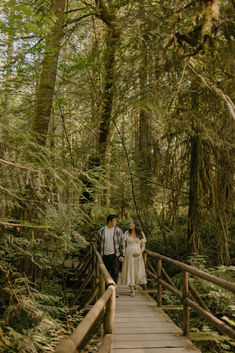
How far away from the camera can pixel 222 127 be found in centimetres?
752

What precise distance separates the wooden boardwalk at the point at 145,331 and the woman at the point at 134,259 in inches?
23.4

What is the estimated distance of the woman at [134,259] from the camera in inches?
283

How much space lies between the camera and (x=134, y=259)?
7.31 metres

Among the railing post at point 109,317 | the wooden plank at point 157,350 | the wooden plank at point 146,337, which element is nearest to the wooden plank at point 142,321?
the wooden plank at point 146,337

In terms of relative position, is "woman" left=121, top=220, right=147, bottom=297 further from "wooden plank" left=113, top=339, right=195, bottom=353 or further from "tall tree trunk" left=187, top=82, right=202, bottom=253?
"wooden plank" left=113, top=339, right=195, bottom=353

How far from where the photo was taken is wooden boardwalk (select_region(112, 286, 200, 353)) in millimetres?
4121

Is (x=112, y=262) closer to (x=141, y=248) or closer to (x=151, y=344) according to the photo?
(x=141, y=248)

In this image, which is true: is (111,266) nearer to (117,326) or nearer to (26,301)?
(117,326)

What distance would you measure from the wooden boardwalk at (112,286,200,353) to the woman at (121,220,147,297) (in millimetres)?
594

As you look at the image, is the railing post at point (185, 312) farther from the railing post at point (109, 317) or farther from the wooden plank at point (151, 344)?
the railing post at point (109, 317)

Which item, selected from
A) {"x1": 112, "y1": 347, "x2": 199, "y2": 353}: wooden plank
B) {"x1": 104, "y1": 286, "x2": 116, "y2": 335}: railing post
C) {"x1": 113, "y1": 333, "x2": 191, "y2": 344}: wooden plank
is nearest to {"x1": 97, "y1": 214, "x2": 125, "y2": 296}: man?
{"x1": 113, "y1": 333, "x2": 191, "y2": 344}: wooden plank

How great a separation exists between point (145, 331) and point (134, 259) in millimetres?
2542

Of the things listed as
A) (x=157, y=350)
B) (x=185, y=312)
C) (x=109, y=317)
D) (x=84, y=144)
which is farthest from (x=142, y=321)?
(x=84, y=144)

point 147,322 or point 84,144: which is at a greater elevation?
point 84,144
